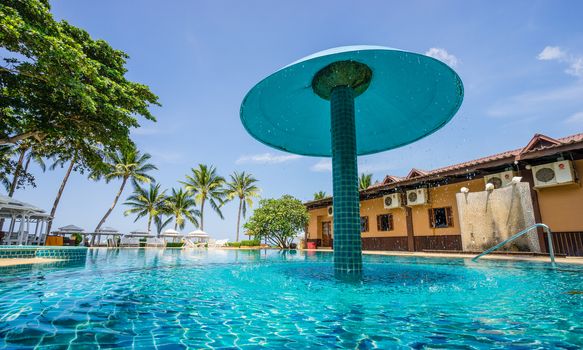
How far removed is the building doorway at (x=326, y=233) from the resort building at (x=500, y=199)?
7947 millimetres

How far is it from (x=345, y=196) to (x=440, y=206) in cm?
1235

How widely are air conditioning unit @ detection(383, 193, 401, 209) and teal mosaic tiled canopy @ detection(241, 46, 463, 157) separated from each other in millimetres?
9157

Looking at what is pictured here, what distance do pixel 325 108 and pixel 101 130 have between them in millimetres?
8536

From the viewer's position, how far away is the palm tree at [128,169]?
97.0 feet

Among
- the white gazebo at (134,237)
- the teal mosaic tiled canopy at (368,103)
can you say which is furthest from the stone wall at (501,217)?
the white gazebo at (134,237)

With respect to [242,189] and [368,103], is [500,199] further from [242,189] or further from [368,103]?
[242,189]

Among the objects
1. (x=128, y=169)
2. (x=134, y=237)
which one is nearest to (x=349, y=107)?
(x=128, y=169)

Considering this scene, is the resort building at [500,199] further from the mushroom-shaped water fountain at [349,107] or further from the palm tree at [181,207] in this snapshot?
the palm tree at [181,207]

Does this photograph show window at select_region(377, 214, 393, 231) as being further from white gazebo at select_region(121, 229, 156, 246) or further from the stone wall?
white gazebo at select_region(121, 229, 156, 246)

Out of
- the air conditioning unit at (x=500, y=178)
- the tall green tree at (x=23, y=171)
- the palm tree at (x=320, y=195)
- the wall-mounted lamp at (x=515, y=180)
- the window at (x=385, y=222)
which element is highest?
the palm tree at (x=320, y=195)

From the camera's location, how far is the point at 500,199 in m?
12.1

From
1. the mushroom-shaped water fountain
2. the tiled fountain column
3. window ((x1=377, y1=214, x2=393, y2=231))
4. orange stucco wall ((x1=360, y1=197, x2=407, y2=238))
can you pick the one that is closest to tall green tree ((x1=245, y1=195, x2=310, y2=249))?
orange stucco wall ((x1=360, y1=197, x2=407, y2=238))

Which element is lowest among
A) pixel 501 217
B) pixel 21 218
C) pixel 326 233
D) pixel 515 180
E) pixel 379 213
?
pixel 326 233

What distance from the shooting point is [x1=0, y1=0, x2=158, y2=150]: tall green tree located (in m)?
7.64
